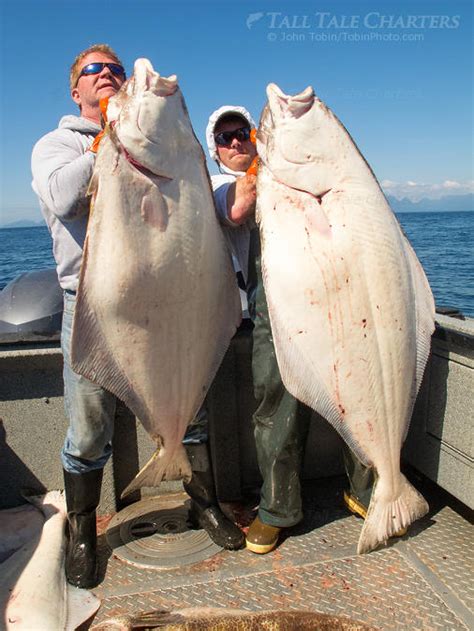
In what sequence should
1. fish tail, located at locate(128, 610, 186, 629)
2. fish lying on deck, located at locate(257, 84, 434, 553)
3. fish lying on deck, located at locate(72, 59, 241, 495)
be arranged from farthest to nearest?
fish lying on deck, located at locate(257, 84, 434, 553) → fish lying on deck, located at locate(72, 59, 241, 495) → fish tail, located at locate(128, 610, 186, 629)

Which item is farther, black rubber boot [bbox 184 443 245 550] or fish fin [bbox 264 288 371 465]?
black rubber boot [bbox 184 443 245 550]

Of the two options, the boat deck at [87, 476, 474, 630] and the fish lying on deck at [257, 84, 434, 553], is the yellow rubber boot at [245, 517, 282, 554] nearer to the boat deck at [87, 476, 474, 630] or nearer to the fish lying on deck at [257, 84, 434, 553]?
the boat deck at [87, 476, 474, 630]

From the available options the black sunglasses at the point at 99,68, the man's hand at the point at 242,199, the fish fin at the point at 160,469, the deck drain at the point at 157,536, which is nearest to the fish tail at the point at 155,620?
the fish fin at the point at 160,469

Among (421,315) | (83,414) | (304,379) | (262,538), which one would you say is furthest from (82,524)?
(421,315)

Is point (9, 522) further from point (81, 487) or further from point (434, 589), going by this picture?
point (434, 589)

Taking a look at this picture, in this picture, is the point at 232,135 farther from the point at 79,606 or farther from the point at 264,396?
the point at 79,606

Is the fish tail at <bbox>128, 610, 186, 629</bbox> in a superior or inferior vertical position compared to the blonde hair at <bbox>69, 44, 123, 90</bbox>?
inferior

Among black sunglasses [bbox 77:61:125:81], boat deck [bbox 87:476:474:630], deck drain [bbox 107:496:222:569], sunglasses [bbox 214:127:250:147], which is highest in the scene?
black sunglasses [bbox 77:61:125:81]

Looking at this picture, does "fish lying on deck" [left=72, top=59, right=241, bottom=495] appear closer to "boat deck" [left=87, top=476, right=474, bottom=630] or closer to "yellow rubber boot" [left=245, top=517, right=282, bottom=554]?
"boat deck" [left=87, top=476, right=474, bottom=630]

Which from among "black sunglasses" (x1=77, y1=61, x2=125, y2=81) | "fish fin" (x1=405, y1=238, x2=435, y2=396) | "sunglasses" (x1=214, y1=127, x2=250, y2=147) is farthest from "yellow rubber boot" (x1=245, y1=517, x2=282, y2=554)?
"black sunglasses" (x1=77, y1=61, x2=125, y2=81)

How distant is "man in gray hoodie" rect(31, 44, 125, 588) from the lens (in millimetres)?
2438

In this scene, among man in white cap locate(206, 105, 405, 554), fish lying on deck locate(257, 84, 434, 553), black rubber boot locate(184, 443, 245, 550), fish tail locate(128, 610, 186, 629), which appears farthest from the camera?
black rubber boot locate(184, 443, 245, 550)

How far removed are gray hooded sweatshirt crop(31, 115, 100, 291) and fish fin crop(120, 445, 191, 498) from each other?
0.88 m

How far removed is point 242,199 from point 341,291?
62cm
